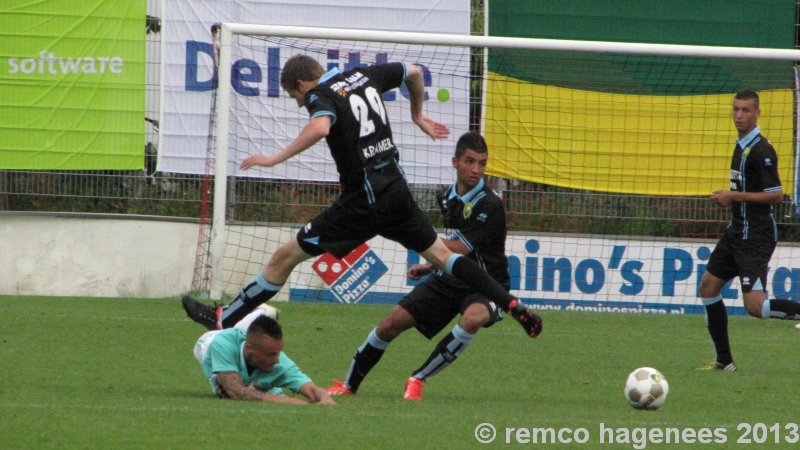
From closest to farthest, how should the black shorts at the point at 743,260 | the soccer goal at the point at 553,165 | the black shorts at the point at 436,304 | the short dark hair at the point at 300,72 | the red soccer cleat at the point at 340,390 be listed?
1. the short dark hair at the point at 300,72
2. the red soccer cleat at the point at 340,390
3. the black shorts at the point at 436,304
4. the black shorts at the point at 743,260
5. the soccer goal at the point at 553,165

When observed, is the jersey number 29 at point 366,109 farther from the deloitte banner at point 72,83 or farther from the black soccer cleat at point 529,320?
the deloitte banner at point 72,83

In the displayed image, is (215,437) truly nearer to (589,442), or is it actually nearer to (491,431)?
(491,431)

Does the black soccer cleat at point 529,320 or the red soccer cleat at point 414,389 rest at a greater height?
the black soccer cleat at point 529,320

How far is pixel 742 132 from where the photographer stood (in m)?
7.65

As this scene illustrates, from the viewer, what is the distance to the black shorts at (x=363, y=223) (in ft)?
19.8

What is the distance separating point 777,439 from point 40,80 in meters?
9.22

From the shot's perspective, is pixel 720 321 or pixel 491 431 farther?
pixel 720 321

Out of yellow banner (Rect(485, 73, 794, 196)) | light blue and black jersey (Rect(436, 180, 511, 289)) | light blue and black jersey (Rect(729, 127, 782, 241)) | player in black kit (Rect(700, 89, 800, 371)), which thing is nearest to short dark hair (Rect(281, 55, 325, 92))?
light blue and black jersey (Rect(436, 180, 511, 289))

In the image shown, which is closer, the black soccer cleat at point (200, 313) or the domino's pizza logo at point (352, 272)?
the black soccer cleat at point (200, 313)

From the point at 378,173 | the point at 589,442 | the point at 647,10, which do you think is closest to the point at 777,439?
the point at 589,442

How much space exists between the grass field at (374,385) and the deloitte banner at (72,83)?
6.25ft

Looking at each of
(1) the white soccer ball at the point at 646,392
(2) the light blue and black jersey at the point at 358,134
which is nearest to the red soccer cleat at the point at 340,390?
(2) the light blue and black jersey at the point at 358,134

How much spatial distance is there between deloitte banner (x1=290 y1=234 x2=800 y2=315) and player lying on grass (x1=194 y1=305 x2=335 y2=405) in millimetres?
5912

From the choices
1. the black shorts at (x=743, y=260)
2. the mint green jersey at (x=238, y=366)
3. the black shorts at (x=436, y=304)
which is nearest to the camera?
the mint green jersey at (x=238, y=366)
